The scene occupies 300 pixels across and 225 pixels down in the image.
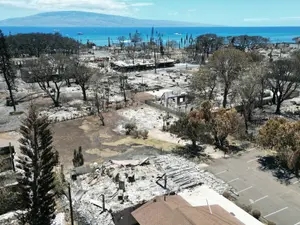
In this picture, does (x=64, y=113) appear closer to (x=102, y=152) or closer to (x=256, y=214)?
(x=102, y=152)

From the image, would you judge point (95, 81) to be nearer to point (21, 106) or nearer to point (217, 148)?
point (21, 106)

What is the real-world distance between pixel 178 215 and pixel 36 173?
7761 millimetres

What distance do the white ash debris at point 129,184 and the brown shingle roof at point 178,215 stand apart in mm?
1417

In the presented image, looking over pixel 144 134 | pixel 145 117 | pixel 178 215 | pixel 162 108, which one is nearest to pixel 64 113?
pixel 145 117

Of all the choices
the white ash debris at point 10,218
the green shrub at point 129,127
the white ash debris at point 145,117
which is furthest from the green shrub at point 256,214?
the white ash debris at point 145,117

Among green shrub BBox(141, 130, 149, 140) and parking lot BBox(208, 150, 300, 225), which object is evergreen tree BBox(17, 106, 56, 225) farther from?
green shrub BBox(141, 130, 149, 140)

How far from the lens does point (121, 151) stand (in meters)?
27.0

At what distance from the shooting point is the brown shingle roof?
13805 mm

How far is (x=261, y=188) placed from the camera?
2002 cm

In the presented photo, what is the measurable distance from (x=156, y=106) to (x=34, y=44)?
73924 mm

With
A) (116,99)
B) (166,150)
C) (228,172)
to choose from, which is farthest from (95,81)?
(228,172)

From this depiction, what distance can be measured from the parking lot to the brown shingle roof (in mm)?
4209

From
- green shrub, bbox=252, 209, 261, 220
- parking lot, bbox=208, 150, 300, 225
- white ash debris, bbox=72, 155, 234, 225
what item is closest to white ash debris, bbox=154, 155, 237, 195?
white ash debris, bbox=72, 155, 234, 225

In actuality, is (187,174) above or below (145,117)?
above
